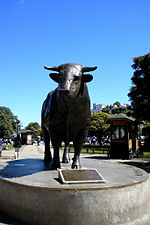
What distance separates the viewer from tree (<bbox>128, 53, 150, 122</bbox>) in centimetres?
1287

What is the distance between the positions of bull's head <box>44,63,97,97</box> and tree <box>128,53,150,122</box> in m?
9.65

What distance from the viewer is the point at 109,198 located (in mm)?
3182

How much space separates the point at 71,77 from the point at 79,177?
72.2 inches

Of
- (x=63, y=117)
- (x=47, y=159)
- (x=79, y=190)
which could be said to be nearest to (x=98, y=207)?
(x=79, y=190)

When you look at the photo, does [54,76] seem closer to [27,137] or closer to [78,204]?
[78,204]

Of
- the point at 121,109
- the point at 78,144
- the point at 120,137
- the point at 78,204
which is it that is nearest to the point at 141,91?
the point at 120,137

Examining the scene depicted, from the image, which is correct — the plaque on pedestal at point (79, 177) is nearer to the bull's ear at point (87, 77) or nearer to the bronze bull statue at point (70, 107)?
the bronze bull statue at point (70, 107)

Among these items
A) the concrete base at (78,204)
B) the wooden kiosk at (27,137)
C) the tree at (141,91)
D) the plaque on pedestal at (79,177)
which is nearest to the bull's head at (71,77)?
the plaque on pedestal at (79,177)

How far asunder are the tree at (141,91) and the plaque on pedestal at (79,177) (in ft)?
32.2

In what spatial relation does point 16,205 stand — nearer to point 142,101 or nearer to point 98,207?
point 98,207

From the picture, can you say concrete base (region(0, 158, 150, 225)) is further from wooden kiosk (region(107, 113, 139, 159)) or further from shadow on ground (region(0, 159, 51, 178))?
wooden kiosk (region(107, 113, 139, 159))

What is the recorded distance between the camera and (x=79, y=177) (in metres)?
3.76

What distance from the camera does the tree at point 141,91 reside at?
12.9 meters

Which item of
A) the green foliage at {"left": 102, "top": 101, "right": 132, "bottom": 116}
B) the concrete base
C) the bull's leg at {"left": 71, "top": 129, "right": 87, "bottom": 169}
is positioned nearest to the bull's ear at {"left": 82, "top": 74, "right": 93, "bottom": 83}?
the bull's leg at {"left": 71, "top": 129, "right": 87, "bottom": 169}
